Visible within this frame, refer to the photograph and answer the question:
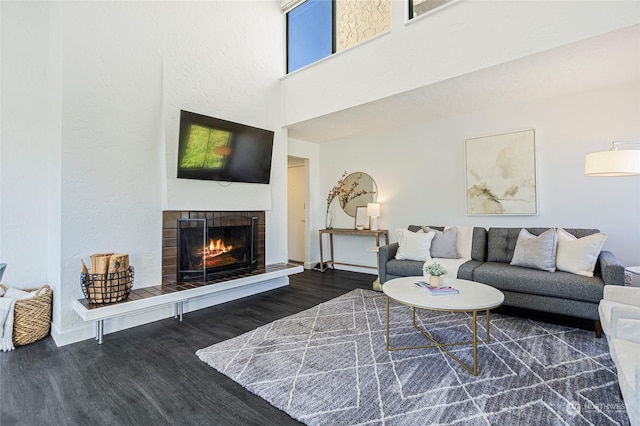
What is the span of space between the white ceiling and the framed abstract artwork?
0.49 meters

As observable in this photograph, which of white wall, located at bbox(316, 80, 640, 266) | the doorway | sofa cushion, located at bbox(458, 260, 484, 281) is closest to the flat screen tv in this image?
the doorway

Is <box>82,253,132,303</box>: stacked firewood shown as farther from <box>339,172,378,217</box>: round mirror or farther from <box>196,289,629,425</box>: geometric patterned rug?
<box>339,172,378,217</box>: round mirror

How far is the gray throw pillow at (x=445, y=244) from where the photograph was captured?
3.83m

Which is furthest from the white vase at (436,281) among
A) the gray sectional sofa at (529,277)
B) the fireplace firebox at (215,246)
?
the fireplace firebox at (215,246)

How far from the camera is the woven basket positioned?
251 centimetres

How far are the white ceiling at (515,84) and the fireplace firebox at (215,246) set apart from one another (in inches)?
71.4

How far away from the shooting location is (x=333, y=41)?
415 centimetres

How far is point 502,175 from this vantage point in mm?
3883

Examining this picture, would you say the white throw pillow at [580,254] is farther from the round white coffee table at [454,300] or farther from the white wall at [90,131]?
the white wall at [90,131]

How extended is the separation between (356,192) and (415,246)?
1.83 m

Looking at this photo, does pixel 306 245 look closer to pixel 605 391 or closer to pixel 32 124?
pixel 32 124

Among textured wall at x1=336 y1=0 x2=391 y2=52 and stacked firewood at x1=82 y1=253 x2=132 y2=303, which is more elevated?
textured wall at x1=336 y1=0 x2=391 y2=52

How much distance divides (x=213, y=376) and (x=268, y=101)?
3598mm

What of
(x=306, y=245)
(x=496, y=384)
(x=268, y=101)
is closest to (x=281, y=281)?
(x=306, y=245)
